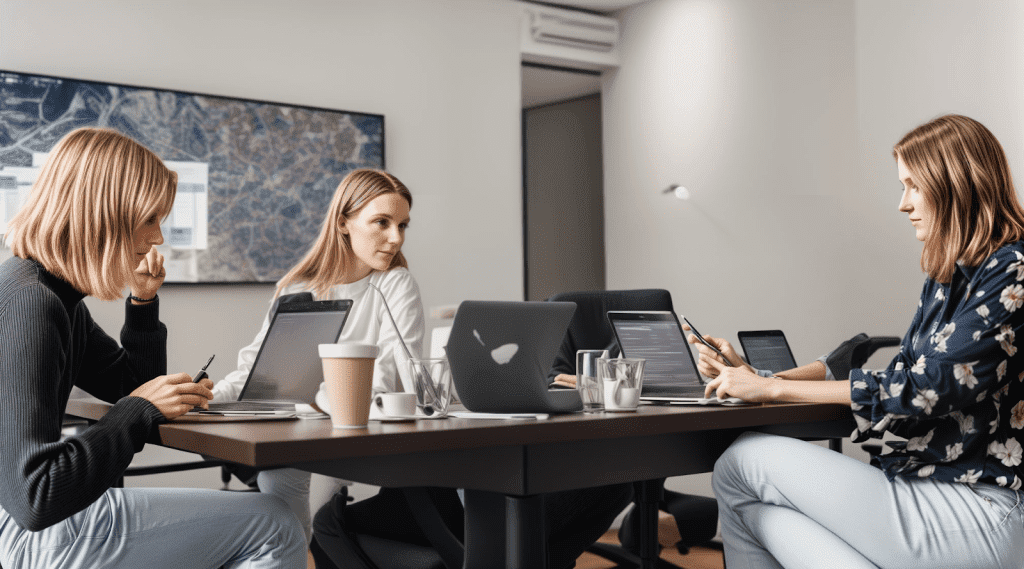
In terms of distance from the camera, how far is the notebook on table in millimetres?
1919

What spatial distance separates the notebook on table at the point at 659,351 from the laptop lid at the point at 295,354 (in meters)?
0.58

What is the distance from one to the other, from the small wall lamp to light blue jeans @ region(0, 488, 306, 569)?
3.83 m

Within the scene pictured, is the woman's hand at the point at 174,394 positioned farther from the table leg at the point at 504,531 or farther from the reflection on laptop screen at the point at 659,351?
the reflection on laptop screen at the point at 659,351

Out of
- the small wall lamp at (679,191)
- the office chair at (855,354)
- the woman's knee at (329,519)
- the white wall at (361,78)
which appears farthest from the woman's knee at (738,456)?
the small wall lamp at (679,191)

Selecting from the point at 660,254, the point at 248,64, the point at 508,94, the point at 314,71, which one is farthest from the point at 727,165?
the point at 248,64

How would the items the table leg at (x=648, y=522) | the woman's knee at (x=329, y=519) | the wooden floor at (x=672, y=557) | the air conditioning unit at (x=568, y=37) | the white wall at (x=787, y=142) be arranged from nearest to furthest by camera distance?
the woman's knee at (x=329, y=519)
the table leg at (x=648, y=522)
the wooden floor at (x=672, y=557)
the white wall at (x=787, y=142)
the air conditioning unit at (x=568, y=37)

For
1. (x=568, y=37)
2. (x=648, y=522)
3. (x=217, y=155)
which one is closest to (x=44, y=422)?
(x=648, y=522)

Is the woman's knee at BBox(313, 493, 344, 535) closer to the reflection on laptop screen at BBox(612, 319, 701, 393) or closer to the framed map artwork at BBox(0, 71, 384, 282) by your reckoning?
the reflection on laptop screen at BBox(612, 319, 701, 393)

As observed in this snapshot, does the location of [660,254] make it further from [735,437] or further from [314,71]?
[735,437]

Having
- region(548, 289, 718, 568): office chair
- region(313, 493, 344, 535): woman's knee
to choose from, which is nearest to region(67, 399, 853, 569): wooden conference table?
region(313, 493, 344, 535): woman's knee

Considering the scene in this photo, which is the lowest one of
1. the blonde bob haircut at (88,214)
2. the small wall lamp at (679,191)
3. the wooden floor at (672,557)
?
the wooden floor at (672,557)

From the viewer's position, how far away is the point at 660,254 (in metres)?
5.25

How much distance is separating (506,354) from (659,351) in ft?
1.85

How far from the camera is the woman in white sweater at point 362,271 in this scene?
242 centimetres
